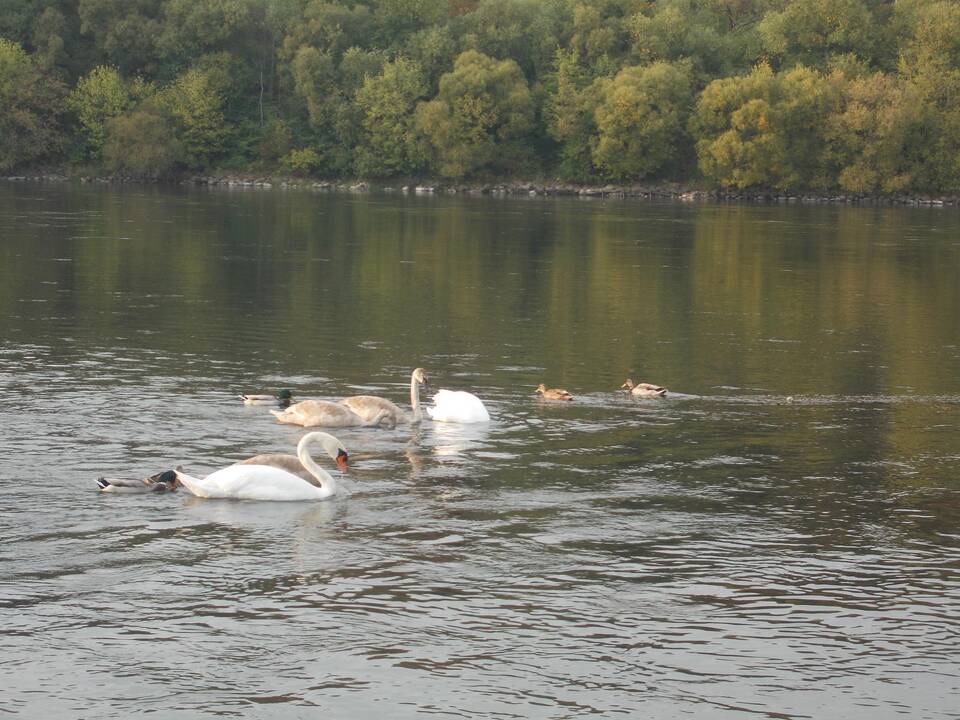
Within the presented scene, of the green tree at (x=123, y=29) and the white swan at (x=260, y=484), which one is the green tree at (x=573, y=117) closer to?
the green tree at (x=123, y=29)

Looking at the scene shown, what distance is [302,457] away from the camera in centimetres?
1606

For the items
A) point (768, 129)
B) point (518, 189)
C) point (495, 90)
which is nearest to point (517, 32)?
point (495, 90)

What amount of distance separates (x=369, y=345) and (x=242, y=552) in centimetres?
1495

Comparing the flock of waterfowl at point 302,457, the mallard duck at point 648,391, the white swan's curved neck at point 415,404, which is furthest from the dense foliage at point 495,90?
the flock of waterfowl at point 302,457

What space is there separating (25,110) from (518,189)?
42017 mm

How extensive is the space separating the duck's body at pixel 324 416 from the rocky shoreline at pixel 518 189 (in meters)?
96.6

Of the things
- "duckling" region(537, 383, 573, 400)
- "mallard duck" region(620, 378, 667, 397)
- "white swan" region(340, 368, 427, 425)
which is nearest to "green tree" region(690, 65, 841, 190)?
"mallard duck" region(620, 378, 667, 397)

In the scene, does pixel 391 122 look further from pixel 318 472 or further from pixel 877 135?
pixel 318 472

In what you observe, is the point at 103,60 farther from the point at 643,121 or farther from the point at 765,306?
the point at 765,306

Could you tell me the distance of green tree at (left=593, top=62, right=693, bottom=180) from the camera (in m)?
120

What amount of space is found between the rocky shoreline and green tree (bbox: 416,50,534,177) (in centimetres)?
244

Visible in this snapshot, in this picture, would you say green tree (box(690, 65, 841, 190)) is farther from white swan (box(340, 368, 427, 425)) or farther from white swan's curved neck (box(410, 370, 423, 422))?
white swan (box(340, 368, 427, 425))

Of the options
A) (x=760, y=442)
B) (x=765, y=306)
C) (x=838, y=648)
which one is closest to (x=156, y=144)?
(x=765, y=306)

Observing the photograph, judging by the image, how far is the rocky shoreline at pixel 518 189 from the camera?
116312 mm
